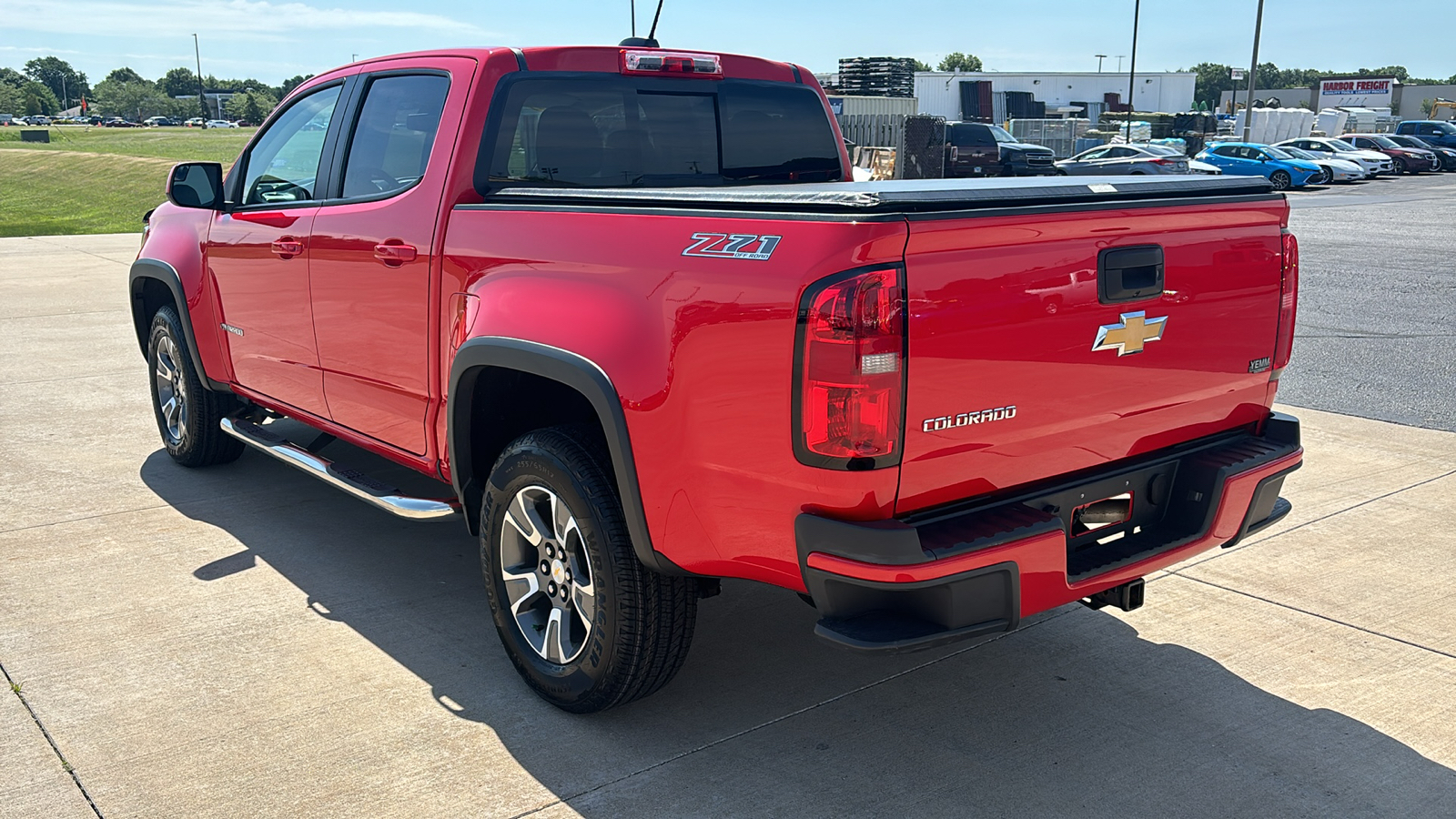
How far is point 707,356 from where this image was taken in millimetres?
2930

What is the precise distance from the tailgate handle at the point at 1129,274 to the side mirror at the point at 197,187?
4.03 m

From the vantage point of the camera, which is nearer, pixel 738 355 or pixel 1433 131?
pixel 738 355

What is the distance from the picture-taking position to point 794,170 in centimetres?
496

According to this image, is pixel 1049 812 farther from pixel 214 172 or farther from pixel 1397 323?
pixel 1397 323

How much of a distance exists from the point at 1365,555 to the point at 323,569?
4328 mm

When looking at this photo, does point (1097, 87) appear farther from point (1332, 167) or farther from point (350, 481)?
point (350, 481)

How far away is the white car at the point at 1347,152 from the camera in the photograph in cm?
4000

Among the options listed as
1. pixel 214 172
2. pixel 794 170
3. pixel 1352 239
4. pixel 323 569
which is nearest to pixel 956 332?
pixel 794 170

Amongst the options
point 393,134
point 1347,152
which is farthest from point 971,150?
point 393,134

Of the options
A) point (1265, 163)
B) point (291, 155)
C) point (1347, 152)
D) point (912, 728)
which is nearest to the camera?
point (912, 728)

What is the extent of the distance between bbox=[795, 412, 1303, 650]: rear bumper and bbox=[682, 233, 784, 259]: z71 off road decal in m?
0.64

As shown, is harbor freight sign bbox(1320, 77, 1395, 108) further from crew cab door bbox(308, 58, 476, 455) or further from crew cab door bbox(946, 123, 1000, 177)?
crew cab door bbox(308, 58, 476, 455)

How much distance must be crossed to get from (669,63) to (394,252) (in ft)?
4.13

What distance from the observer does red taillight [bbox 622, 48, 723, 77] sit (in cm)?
441
